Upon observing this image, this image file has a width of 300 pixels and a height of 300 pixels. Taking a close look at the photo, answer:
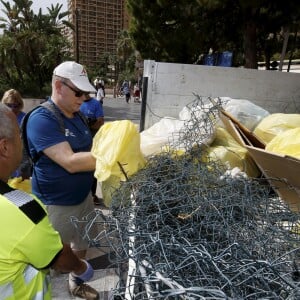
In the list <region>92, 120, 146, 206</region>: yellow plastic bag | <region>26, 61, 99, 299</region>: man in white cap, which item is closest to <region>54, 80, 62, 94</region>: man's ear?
<region>26, 61, 99, 299</region>: man in white cap

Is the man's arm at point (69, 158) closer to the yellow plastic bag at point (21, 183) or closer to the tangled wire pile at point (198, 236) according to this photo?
the tangled wire pile at point (198, 236)

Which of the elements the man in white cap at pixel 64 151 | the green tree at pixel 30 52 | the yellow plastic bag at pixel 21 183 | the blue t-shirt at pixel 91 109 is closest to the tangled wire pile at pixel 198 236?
the man in white cap at pixel 64 151

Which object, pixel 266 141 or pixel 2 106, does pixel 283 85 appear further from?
pixel 2 106

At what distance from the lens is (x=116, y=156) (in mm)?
1892

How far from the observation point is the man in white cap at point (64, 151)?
217cm

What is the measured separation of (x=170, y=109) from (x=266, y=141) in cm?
126

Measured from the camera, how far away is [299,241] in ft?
5.12

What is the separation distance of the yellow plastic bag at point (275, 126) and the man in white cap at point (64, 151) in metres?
1.39

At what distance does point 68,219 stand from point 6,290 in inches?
50.3

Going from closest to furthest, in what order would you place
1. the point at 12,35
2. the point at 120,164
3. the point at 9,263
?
the point at 9,263
the point at 120,164
the point at 12,35

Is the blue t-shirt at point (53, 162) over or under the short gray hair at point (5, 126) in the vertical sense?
under

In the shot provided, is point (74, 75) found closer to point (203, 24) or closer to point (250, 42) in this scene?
point (250, 42)

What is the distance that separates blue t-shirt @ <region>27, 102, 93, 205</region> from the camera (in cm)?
218

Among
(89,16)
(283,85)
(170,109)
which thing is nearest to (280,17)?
(283,85)
